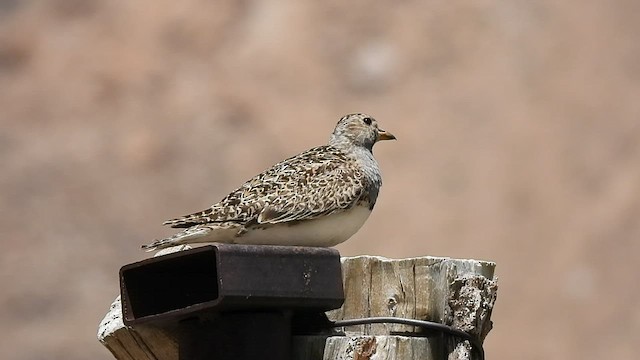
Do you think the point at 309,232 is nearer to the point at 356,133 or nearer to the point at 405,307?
the point at 405,307

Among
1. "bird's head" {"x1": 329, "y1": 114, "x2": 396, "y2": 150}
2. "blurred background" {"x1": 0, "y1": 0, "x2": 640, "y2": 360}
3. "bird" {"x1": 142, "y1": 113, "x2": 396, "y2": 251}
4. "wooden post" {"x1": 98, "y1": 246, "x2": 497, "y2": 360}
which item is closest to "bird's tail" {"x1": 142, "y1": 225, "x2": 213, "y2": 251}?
"bird" {"x1": 142, "y1": 113, "x2": 396, "y2": 251}

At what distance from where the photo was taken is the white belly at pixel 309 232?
623 centimetres

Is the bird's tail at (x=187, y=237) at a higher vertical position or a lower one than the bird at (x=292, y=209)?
lower

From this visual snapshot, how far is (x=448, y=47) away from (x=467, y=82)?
3.25 ft

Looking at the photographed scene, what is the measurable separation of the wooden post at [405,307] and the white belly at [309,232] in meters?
0.59

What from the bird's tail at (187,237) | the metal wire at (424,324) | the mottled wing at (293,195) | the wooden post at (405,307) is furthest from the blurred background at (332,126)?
the metal wire at (424,324)

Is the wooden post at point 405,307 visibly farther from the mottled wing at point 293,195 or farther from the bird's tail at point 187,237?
the mottled wing at point 293,195

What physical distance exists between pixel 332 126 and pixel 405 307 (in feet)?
59.5

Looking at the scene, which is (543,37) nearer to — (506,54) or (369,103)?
(506,54)

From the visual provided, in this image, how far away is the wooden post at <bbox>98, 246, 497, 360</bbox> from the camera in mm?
5254

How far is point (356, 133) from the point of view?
24.9ft

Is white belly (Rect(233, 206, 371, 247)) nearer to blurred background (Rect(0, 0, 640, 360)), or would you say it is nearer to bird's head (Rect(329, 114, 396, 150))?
bird's head (Rect(329, 114, 396, 150))

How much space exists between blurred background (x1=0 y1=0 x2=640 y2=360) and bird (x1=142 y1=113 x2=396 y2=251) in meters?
14.1

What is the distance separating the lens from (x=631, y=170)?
22656 mm
